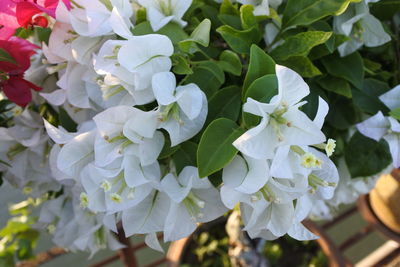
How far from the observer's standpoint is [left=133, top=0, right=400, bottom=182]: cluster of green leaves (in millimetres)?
367

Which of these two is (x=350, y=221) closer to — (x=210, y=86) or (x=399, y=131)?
(x=399, y=131)

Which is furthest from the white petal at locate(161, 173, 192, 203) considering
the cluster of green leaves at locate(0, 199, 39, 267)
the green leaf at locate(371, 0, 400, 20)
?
the cluster of green leaves at locate(0, 199, 39, 267)

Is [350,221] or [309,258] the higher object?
[309,258]

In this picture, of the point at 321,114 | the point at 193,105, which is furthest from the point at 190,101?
the point at 321,114

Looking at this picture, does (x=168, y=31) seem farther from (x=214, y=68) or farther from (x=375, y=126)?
(x=375, y=126)

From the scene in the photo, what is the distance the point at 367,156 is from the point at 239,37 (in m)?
0.22

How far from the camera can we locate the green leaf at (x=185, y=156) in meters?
0.41

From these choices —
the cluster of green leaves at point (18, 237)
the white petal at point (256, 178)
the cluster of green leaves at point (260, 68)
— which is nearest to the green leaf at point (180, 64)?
the cluster of green leaves at point (260, 68)

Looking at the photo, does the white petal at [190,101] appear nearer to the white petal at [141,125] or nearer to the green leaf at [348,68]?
the white petal at [141,125]

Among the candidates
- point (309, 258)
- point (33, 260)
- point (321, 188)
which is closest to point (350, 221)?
point (309, 258)

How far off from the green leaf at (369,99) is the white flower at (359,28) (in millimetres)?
48

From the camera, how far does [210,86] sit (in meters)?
0.41

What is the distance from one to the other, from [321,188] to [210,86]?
144 millimetres

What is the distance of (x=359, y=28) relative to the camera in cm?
49
